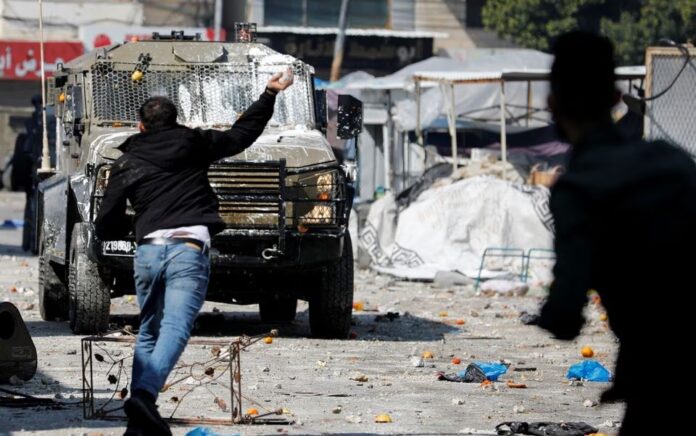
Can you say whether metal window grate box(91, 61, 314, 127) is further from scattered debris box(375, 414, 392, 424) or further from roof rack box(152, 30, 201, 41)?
scattered debris box(375, 414, 392, 424)

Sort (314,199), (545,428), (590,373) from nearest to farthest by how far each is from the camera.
→ (545,428) < (590,373) < (314,199)

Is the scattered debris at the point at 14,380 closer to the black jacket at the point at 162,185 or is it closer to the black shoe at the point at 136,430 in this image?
the black jacket at the point at 162,185

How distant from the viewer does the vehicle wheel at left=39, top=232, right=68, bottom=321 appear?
44.1 ft

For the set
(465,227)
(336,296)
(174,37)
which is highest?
(174,37)

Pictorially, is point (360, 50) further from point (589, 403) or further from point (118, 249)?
point (589, 403)

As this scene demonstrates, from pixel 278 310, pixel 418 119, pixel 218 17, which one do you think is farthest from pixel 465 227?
pixel 218 17

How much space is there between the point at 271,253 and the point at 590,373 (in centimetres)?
276

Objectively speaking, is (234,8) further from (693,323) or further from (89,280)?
(693,323)

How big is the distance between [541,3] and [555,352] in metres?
34.7

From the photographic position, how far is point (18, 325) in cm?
911

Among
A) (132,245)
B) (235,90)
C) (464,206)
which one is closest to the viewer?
(132,245)

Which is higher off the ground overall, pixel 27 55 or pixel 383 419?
pixel 27 55

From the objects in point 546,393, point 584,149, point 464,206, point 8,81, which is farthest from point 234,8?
point 584,149

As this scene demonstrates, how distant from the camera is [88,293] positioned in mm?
11828
